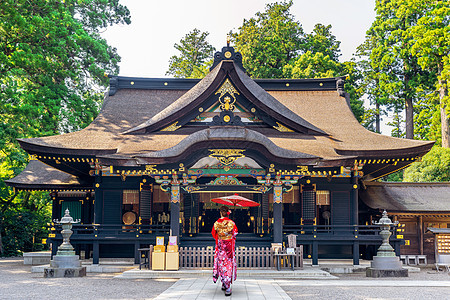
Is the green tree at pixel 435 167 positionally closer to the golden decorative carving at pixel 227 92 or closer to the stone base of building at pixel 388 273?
the stone base of building at pixel 388 273

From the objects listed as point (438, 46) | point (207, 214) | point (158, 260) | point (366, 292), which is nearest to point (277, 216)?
point (158, 260)

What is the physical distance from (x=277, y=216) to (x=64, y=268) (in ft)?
24.7

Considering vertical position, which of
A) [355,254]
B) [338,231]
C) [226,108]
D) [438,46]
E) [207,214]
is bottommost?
[355,254]

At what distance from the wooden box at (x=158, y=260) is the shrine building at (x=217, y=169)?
1425mm

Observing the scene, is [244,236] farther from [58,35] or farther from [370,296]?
[58,35]

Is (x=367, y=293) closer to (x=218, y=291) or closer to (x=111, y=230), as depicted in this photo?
(x=218, y=291)

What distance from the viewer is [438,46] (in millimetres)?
35938

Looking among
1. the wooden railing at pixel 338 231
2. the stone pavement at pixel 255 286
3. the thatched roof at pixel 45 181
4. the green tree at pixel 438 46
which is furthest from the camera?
the green tree at pixel 438 46

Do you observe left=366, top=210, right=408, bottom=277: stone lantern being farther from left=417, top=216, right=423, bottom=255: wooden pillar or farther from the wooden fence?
left=417, top=216, right=423, bottom=255: wooden pillar

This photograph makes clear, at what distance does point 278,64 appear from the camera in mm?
46875

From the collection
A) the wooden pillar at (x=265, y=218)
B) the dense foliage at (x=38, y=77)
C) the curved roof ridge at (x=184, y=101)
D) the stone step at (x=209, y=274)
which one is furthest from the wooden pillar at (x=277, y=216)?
the dense foliage at (x=38, y=77)

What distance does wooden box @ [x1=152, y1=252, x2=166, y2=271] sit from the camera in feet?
54.1

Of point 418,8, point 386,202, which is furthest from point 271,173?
point 418,8

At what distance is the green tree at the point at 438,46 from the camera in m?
34.7
